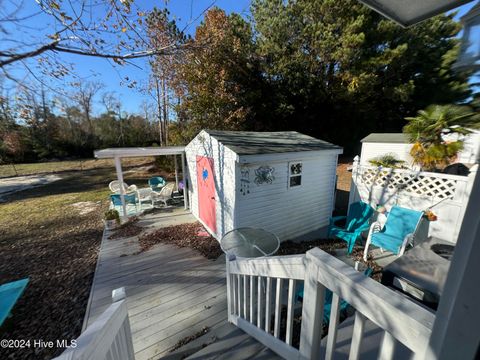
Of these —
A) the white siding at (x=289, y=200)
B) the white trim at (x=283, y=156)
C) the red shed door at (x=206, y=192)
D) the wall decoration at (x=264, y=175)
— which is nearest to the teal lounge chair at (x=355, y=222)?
the white siding at (x=289, y=200)

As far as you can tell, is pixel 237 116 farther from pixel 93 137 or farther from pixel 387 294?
pixel 93 137

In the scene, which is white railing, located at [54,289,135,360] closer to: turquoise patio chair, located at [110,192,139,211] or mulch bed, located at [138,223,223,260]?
mulch bed, located at [138,223,223,260]

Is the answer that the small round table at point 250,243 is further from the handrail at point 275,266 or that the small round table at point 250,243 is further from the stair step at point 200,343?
the stair step at point 200,343

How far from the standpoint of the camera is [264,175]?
16.2 ft

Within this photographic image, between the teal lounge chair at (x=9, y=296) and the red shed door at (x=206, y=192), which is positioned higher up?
the red shed door at (x=206, y=192)

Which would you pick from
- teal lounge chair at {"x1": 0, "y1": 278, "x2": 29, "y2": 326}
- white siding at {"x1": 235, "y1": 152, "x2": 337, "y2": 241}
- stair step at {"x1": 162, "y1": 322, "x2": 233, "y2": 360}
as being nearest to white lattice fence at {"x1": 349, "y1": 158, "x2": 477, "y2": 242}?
white siding at {"x1": 235, "y1": 152, "x2": 337, "y2": 241}

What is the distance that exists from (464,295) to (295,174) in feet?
16.5

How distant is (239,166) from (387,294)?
385cm

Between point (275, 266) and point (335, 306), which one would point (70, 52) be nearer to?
point (275, 266)

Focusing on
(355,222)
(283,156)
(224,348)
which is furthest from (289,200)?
(224,348)

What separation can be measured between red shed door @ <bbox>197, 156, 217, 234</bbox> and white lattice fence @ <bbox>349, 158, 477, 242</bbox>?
4.35 meters

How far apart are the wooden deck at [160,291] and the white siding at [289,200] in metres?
1.39

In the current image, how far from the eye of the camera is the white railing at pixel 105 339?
1109 mm

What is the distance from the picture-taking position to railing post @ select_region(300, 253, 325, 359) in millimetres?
1266
